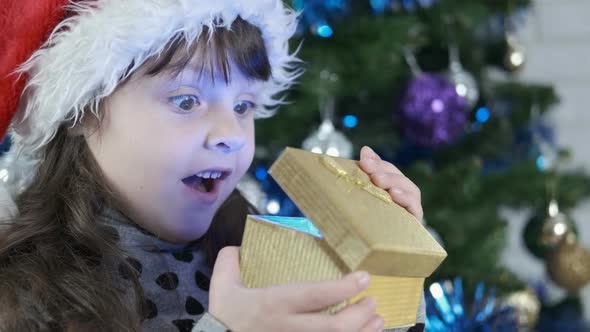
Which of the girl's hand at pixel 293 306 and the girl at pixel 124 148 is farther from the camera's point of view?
the girl at pixel 124 148

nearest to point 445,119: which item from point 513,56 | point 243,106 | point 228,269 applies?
point 513,56

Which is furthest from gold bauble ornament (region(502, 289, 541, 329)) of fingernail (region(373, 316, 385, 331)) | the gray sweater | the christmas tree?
fingernail (region(373, 316, 385, 331))

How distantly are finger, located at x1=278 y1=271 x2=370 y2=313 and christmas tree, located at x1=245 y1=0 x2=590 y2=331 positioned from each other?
756 mm

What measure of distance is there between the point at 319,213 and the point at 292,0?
0.72m

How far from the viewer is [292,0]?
4.18 ft

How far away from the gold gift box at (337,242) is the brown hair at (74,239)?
0.73 feet

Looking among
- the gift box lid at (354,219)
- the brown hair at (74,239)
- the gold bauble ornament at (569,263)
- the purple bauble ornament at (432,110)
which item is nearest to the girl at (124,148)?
the brown hair at (74,239)

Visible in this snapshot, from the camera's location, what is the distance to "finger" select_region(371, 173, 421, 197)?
2.51 ft

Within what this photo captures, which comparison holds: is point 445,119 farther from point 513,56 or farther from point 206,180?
point 206,180

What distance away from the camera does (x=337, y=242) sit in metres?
0.61

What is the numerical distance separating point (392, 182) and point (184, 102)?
0.26 metres

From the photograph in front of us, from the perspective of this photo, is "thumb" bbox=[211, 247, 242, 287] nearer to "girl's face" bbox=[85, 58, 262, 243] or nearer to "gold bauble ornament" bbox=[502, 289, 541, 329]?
"girl's face" bbox=[85, 58, 262, 243]

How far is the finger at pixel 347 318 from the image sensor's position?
2.00 ft

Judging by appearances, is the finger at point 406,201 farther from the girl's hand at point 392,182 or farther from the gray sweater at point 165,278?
the gray sweater at point 165,278
